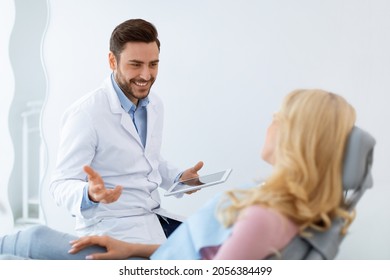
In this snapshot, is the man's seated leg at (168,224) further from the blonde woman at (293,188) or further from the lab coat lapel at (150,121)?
the blonde woman at (293,188)

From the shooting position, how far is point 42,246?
182 cm

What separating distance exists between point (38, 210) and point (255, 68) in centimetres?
116

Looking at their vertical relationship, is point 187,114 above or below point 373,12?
below

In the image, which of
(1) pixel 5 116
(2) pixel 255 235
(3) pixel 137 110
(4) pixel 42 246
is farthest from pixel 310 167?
(1) pixel 5 116

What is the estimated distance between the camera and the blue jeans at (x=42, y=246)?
71.4 inches

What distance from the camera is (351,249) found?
2.31 meters

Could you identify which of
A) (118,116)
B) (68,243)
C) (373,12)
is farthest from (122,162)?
(373,12)

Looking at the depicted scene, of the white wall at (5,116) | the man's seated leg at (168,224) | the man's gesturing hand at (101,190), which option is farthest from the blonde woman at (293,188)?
the white wall at (5,116)

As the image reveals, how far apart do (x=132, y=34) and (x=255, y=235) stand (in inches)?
42.6

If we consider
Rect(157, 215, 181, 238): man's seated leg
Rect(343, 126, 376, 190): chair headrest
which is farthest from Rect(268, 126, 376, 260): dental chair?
Rect(157, 215, 181, 238): man's seated leg
